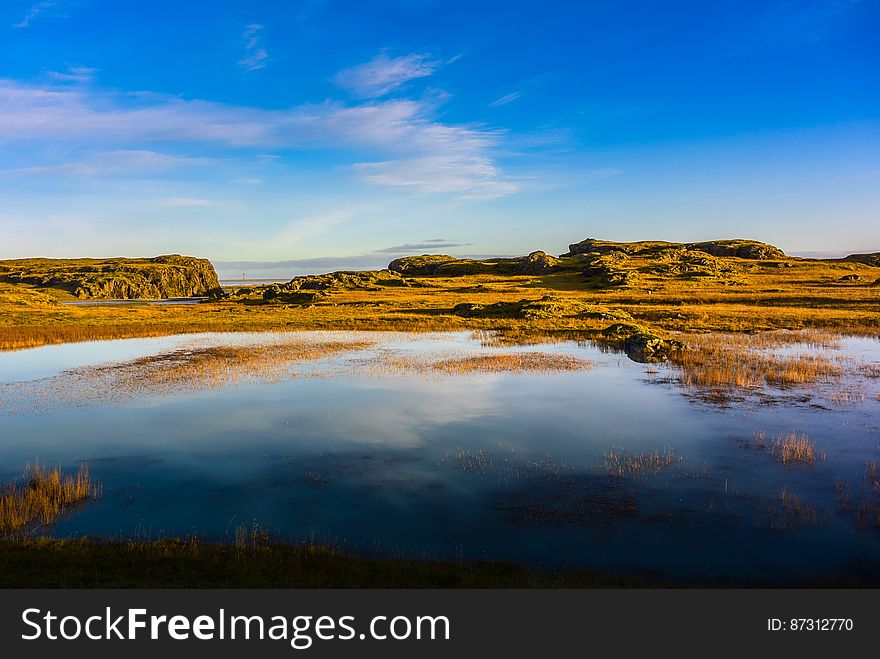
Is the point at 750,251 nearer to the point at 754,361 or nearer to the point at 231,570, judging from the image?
the point at 754,361

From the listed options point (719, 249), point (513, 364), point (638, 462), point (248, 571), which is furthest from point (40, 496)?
point (719, 249)

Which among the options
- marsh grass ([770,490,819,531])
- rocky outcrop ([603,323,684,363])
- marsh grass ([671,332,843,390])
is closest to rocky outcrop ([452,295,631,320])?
rocky outcrop ([603,323,684,363])

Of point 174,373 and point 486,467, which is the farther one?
point 174,373

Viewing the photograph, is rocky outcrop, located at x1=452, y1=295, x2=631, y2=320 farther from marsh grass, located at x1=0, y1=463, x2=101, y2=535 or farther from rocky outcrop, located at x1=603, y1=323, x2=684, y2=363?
marsh grass, located at x1=0, y1=463, x2=101, y2=535

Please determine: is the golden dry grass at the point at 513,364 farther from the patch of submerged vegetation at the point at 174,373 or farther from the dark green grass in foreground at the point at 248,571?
the dark green grass in foreground at the point at 248,571

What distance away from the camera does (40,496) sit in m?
14.3

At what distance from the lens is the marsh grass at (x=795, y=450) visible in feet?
56.7

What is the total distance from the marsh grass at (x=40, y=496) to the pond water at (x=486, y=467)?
1.96 ft

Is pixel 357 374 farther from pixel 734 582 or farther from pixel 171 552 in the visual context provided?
pixel 734 582

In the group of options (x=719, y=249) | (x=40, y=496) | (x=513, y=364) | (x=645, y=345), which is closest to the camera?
(x=40, y=496)

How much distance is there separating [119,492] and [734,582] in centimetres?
1493

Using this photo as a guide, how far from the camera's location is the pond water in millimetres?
12281

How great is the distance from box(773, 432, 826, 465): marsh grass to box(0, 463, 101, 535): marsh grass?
20006mm

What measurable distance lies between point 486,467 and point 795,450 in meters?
9.99
